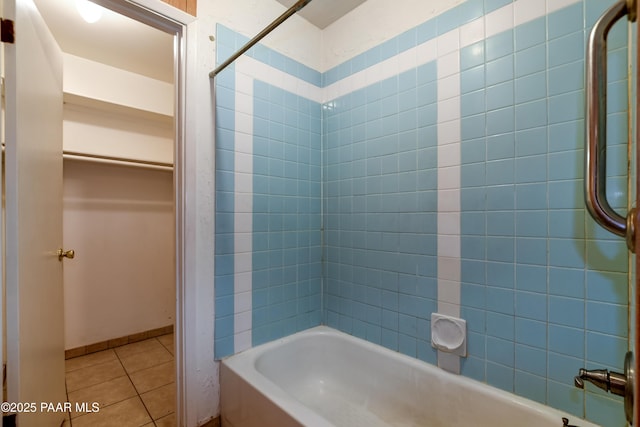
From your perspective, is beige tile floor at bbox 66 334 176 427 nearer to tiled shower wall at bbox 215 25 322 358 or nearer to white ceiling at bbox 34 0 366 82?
tiled shower wall at bbox 215 25 322 358

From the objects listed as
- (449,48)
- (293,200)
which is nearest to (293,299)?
(293,200)

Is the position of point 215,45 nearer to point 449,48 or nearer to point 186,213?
point 186,213

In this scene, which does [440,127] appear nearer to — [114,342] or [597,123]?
[597,123]

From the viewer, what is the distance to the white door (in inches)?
39.2

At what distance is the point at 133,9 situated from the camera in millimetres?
1208

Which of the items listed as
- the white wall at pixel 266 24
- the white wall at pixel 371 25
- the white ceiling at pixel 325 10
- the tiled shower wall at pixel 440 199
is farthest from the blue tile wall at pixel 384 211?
the white ceiling at pixel 325 10

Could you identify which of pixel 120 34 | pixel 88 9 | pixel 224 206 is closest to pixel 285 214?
pixel 224 206

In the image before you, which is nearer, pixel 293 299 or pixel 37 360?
pixel 37 360

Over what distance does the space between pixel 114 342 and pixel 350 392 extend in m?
2.11

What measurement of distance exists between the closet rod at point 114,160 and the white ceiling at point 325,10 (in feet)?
5.50

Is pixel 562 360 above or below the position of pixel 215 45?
below

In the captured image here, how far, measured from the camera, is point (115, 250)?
250 cm

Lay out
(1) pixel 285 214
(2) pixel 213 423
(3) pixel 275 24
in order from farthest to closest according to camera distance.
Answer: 1. (1) pixel 285 214
2. (2) pixel 213 423
3. (3) pixel 275 24

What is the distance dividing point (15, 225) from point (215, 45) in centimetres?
111
